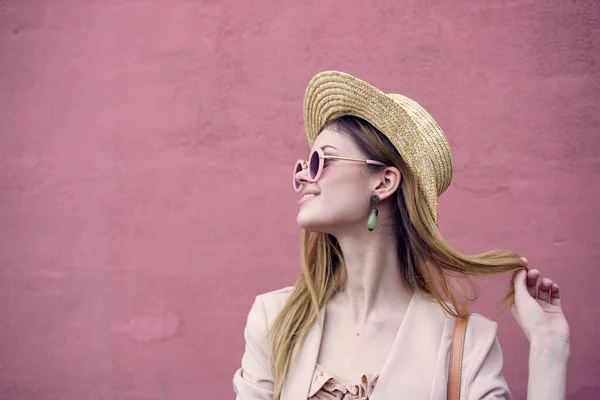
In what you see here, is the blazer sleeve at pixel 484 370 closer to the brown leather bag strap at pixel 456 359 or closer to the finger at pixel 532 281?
the brown leather bag strap at pixel 456 359

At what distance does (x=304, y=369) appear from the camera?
95.9 inches

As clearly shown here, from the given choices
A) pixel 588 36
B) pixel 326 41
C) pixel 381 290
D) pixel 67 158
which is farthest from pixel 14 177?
pixel 588 36

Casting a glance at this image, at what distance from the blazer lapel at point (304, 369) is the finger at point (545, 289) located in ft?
2.43

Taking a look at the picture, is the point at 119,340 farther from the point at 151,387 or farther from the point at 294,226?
the point at 294,226

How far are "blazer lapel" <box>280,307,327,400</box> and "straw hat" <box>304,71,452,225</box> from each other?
577mm

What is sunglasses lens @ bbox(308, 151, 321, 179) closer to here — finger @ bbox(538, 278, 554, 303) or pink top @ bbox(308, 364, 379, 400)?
pink top @ bbox(308, 364, 379, 400)

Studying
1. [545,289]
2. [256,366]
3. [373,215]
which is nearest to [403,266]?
[373,215]

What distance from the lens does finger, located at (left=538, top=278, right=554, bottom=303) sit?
8.10 feet

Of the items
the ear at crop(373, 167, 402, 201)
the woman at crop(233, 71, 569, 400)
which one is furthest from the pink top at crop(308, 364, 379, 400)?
the ear at crop(373, 167, 402, 201)

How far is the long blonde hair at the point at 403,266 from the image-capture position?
2512mm

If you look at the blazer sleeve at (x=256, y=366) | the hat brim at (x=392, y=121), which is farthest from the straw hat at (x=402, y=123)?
the blazer sleeve at (x=256, y=366)

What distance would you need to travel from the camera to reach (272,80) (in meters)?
3.66

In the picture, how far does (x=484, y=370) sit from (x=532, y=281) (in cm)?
36

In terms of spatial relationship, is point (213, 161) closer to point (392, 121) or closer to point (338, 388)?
point (392, 121)
